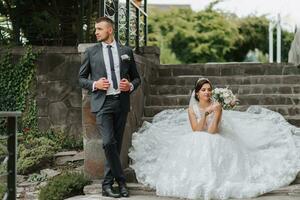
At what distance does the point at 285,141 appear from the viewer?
22.1 feet

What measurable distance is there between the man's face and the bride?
1263 mm

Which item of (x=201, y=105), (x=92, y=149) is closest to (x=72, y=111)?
(x=92, y=149)

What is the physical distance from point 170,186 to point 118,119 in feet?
2.83

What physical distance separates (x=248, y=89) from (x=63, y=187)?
386 centimetres

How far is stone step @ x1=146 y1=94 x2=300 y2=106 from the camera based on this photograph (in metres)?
8.40

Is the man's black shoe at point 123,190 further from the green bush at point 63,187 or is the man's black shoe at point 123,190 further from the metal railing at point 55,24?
the metal railing at point 55,24

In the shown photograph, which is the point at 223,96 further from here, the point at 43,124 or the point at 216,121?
the point at 43,124

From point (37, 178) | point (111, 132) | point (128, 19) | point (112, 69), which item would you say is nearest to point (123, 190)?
point (111, 132)

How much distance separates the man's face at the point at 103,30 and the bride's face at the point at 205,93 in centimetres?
126

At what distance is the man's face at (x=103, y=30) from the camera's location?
18.2 ft

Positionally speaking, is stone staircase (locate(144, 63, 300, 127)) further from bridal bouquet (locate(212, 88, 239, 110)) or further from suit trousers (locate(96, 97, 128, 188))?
suit trousers (locate(96, 97, 128, 188))

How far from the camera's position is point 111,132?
18.5 ft

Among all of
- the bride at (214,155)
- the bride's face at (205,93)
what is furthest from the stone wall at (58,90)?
the bride's face at (205,93)

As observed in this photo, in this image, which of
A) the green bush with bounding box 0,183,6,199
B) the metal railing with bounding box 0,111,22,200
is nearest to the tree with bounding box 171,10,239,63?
the green bush with bounding box 0,183,6,199
